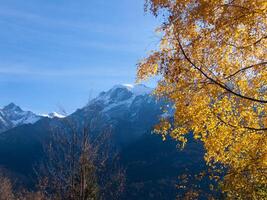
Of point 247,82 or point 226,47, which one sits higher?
point 226,47

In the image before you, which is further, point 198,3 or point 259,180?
point 259,180

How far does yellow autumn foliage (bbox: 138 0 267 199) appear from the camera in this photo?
10719 mm

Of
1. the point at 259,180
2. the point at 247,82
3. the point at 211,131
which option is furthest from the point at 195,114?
the point at 259,180

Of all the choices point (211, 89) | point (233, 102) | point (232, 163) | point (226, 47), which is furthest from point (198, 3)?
point (232, 163)

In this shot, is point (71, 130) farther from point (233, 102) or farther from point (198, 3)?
point (198, 3)

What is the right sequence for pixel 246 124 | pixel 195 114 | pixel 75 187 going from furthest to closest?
pixel 75 187, pixel 246 124, pixel 195 114

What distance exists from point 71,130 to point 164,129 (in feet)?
32.6

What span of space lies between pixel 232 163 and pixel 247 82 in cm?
257

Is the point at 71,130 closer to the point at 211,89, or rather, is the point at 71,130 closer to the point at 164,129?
the point at 164,129

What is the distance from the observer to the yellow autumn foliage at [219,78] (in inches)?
422

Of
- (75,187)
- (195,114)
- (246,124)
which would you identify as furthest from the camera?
(75,187)

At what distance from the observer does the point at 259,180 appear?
41.1ft

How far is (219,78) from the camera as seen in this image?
37.1 ft

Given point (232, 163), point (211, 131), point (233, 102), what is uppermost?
point (233, 102)
